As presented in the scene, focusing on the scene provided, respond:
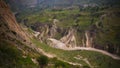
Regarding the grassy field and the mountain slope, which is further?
the grassy field

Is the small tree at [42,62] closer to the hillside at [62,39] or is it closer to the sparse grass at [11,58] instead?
the hillside at [62,39]

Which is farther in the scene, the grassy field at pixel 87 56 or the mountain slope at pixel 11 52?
the grassy field at pixel 87 56

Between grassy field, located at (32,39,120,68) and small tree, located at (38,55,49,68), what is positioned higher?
small tree, located at (38,55,49,68)

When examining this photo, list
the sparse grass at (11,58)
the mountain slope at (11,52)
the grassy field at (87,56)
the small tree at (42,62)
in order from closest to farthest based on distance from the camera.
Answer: the sparse grass at (11,58), the mountain slope at (11,52), the small tree at (42,62), the grassy field at (87,56)

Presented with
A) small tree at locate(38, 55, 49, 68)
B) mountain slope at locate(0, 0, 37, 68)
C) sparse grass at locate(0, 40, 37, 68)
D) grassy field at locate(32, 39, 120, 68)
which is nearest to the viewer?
sparse grass at locate(0, 40, 37, 68)

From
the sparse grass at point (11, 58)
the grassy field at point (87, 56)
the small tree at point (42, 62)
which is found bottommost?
the grassy field at point (87, 56)

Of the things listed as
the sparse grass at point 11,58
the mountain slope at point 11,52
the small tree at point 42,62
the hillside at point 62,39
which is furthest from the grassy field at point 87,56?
the sparse grass at point 11,58

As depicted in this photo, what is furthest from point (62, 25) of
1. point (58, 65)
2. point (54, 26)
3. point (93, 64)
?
point (58, 65)

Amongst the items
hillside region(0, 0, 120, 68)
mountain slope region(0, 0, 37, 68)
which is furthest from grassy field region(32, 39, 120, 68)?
mountain slope region(0, 0, 37, 68)

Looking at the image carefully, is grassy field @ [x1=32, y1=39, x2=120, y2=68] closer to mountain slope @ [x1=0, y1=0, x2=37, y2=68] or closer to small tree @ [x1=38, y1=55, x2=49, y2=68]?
mountain slope @ [x1=0, y1=0, x2=37, y2=68]

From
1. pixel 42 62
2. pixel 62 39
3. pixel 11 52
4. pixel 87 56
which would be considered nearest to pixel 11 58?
pixel 11 52

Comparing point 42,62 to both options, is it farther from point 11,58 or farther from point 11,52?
point 11,58

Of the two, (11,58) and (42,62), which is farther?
(42,62)
